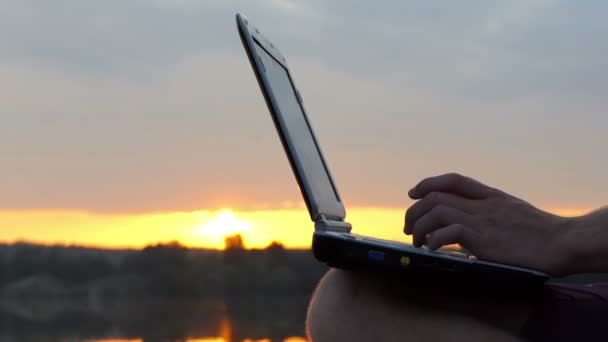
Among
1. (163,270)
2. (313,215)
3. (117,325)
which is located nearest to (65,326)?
(117,325)

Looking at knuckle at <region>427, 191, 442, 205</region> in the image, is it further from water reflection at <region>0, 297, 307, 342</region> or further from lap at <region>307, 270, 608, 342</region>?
water reflection at <region>0, 297, 307, 342</region>

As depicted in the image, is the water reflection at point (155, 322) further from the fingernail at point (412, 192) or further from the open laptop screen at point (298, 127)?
the fingernail at point (412, 192)

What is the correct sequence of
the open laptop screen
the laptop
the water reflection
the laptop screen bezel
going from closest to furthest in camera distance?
the laptop → the laptop screen bezel → the open laptop screen → the water reflection

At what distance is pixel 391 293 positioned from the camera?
1.17 meters

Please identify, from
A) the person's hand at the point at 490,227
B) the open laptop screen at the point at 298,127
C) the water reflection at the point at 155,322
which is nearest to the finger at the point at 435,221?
the person's hand at the point at 490,227

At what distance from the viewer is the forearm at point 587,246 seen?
1.22 meters

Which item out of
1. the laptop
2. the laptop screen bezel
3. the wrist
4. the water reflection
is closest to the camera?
the laptop

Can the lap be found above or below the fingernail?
below

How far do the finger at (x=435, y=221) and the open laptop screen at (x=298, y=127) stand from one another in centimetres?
38

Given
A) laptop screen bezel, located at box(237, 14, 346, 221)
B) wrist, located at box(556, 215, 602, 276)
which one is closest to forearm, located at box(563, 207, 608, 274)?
wrist, located at box(556, 215, 602, 276)

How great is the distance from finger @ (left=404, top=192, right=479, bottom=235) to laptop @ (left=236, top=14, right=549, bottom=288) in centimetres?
4

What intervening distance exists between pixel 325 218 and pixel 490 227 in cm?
35

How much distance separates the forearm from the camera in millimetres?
1225

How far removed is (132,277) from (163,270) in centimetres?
330
